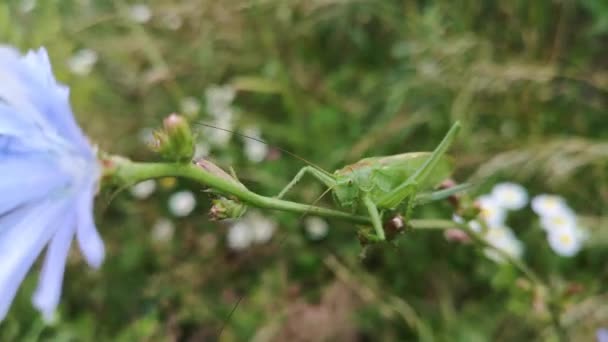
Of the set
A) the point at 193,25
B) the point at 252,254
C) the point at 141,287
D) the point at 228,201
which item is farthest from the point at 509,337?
the point at 193,25

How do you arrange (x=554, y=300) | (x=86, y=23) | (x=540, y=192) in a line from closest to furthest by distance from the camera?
(x=554, y=300), (x=540, y=192), (x=86, y=23)

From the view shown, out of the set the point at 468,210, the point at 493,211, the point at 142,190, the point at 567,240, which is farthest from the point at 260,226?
the point at 468,210

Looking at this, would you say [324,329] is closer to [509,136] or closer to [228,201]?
[509,136]

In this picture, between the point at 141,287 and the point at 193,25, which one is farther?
the point at 193,25

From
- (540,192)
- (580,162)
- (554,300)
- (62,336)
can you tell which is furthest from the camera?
(540,192)

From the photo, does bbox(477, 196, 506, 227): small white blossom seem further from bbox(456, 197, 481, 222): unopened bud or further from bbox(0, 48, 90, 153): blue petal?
bbox(0, 48, 90, 153): blue petal

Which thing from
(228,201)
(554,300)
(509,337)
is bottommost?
(509,337)

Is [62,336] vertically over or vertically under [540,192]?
over
